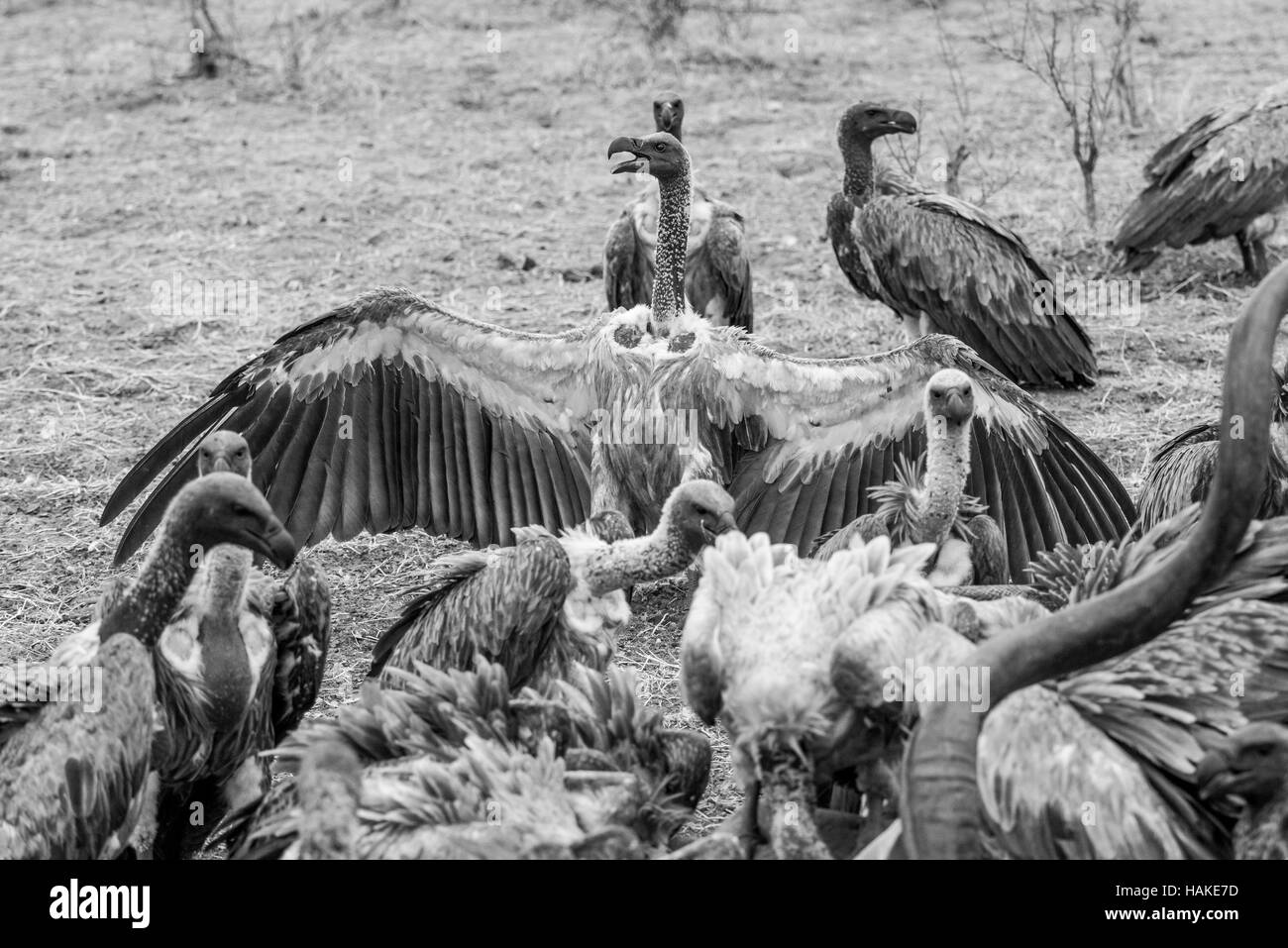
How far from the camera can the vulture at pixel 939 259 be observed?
785 cm

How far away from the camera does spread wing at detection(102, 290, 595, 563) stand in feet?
18.6

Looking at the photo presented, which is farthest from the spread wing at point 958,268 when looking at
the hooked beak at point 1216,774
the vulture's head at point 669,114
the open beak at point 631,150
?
the hooked beak at point 1216,774

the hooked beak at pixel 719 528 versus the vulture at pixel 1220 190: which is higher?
the vulture at pixel 1220 190

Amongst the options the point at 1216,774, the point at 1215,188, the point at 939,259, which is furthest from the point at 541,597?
the point at 1215,188

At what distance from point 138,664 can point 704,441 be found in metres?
2.67

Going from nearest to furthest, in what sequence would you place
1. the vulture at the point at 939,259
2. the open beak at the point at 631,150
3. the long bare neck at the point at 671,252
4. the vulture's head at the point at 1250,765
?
the vulture's head at the point at 1250,765 → the long bare neck at the point at 671,252 → the open beak at the point at 631,150 → the vulture at the point at 939,259

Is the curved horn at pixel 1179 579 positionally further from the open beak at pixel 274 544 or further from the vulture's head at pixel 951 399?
the vulture's head at pixel 951 399

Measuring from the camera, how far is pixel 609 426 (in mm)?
5816

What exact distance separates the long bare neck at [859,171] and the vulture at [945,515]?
317 centimetres

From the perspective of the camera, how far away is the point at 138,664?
3.48 meters

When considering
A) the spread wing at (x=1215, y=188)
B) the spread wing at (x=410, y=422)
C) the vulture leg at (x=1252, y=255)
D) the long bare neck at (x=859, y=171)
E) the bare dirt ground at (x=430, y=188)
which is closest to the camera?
the spread wing at (x=410, y=422)

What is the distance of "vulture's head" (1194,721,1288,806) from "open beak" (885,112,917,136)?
5269 millimetres

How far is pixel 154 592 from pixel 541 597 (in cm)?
99
